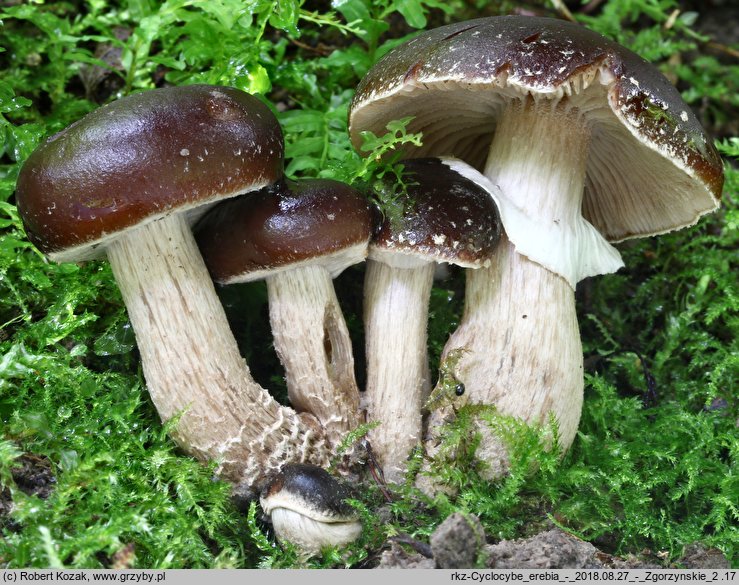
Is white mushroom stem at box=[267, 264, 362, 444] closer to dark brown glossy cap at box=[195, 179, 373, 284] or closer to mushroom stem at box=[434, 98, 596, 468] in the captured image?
dark brown glossy cap at box=[195, 179, 373, 284]

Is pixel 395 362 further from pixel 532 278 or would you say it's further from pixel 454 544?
pixel 454 544

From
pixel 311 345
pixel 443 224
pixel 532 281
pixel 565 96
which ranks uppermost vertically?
pixel 565 96

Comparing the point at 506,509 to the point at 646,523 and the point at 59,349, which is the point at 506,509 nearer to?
the point at 646,523

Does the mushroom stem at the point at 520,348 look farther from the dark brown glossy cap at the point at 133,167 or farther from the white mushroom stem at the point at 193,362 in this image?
the dark brown glossy cap at the point at 133,167

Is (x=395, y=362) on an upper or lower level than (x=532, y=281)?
lower

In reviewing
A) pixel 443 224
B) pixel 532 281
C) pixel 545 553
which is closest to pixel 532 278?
pixel 532 281

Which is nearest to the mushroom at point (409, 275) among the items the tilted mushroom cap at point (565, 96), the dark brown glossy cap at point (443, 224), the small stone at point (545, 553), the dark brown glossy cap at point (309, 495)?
the dark brown glossy cap at point (443, 224)

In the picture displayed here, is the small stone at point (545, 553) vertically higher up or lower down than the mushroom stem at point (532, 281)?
lower down

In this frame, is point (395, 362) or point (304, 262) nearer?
point (304, 262)
